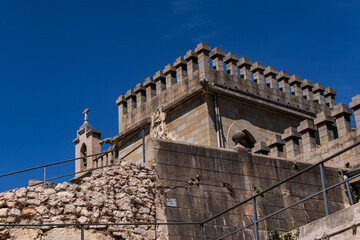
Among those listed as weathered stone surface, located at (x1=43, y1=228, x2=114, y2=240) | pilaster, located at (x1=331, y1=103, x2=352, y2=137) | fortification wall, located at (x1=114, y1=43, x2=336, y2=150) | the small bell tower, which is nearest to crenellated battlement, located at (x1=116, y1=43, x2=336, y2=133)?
fortification wall, located at (x1=114, y1=43, x2=336, y2=150)

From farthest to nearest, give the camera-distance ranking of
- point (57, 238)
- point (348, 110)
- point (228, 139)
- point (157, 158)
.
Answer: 1. point (228, 139)
2. point (348, 110)
3. point (157, 158)
4. point (57, 238)

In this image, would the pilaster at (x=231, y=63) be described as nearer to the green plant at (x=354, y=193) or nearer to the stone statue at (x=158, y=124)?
the stone statue at (x=158, y=124)

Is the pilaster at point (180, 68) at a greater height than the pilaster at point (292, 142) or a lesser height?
greater

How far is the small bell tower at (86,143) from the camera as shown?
27.4 meters

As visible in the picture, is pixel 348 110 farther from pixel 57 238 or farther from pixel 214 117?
pixel 57 238

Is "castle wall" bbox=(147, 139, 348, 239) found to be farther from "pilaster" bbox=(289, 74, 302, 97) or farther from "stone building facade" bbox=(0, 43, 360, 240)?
"pilaster" bbox=(289, 74, 302, 97)

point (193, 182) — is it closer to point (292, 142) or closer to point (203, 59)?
point (292, 142)

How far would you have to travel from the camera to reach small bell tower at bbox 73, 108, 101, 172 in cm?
2735

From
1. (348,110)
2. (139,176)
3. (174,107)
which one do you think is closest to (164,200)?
(139,176)

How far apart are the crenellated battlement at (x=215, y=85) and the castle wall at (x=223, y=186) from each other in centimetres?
548

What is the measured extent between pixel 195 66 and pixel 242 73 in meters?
Answer: 1.74

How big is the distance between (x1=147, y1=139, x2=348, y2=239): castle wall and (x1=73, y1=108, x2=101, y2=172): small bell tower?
40.4 feet

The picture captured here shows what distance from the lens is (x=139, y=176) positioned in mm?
14211

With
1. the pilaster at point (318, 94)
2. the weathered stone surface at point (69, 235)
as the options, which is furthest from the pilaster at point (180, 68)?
the weathered stone surface at point (69, 235)
